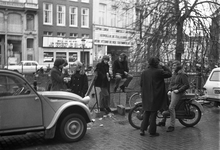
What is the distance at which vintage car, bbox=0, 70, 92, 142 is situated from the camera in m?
5.92

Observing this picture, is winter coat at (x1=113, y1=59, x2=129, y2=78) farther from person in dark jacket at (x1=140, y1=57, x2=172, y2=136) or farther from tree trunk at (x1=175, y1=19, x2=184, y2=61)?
person in dark jacket at (x1=140, y1=57, x2=172, y2=136)

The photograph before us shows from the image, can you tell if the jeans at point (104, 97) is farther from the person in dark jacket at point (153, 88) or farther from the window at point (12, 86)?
the window at point (12, 86)

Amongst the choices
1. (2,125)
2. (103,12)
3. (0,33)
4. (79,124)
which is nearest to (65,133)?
(79,124)

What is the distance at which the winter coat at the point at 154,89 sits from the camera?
274 inches

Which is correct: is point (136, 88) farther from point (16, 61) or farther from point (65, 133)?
point (16, 61)

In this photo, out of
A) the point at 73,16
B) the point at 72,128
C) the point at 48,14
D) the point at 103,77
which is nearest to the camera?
the point at 72,128

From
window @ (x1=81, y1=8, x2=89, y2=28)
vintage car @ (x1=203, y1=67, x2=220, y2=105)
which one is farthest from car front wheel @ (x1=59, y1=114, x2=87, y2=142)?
window @ (x1=81, y1=8, x2=89, y2=28)

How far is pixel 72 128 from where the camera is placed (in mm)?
6672

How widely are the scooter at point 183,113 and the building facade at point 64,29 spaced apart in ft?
105

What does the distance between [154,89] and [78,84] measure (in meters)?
2.96

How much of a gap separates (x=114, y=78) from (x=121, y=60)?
2.37ft

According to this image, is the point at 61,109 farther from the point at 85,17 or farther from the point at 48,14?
the point at 85,17

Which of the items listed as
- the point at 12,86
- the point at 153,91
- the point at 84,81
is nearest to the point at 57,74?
the point at 84,81

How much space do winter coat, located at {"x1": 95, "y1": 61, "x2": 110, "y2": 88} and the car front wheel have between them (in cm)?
299
